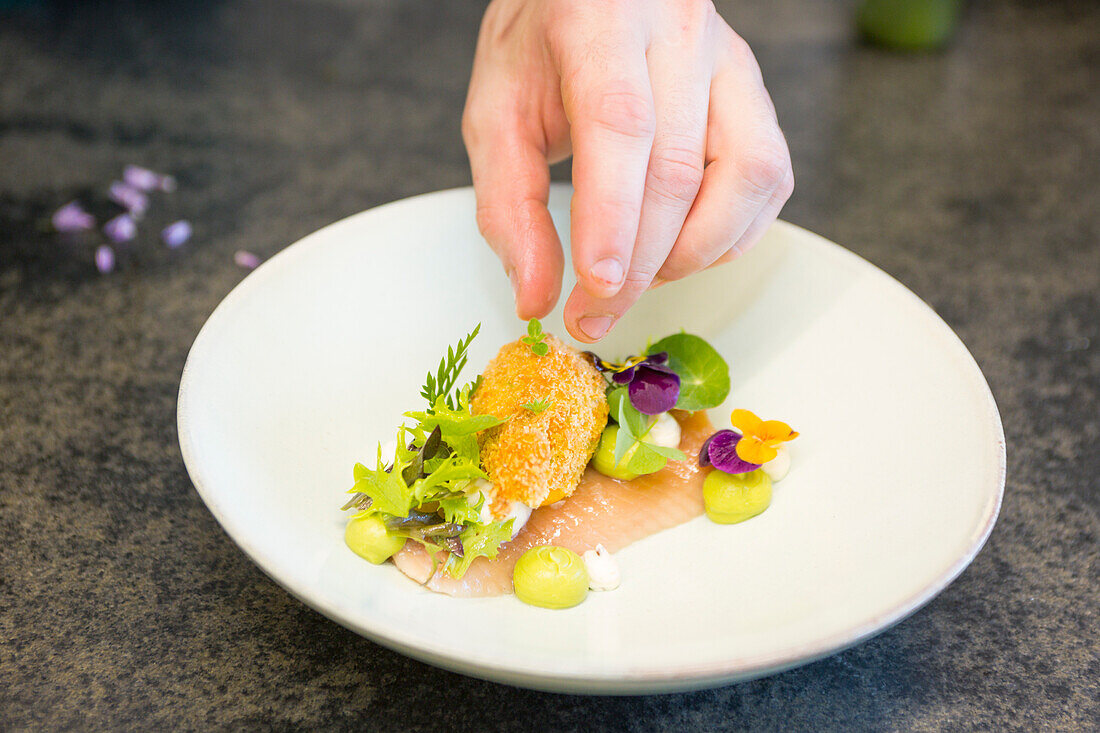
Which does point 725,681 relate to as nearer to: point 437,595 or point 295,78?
point 437,595

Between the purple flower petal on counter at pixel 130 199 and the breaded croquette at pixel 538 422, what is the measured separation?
84cm

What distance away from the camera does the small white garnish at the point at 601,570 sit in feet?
2.89

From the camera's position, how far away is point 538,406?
0.93 m

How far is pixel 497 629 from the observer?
0.78 metres

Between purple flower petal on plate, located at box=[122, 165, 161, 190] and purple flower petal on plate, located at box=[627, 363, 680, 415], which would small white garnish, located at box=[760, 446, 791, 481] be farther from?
purple flower petal on plate, located at box=[122, 165, 161, 190]

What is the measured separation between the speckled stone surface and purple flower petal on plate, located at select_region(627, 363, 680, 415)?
30cm

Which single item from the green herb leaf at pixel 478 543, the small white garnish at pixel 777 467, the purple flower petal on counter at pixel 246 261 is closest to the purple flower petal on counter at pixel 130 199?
the purple flower petal on counter at pixel 246 261

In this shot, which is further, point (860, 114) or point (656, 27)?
point (860, 114)

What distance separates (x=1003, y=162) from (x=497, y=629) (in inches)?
57.5

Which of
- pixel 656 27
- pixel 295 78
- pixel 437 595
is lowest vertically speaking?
pixel 295 78

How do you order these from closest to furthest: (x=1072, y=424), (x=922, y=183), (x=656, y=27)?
(x=656, y=27)
(x=1072, y=424)
(x=922, y=183)

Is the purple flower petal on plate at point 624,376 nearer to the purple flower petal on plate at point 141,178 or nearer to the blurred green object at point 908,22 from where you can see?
the purple flower petal on plate at point 141,178

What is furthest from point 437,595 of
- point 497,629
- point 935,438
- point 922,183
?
point 922,183

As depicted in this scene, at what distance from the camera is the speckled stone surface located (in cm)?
86
